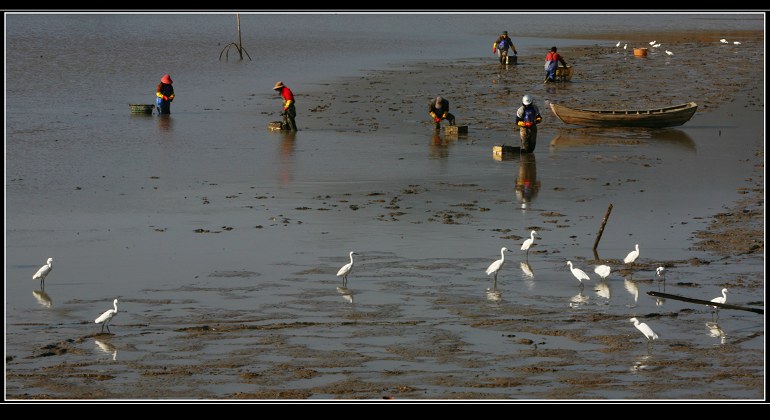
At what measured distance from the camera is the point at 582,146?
3391cm

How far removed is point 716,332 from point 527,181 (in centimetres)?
1159

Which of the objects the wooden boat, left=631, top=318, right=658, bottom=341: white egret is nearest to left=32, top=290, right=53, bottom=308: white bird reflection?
left=631, top=318, right=658, bottom=341: white egret

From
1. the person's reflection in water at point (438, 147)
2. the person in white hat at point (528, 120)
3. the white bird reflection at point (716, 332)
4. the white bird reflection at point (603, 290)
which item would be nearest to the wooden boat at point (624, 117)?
the person's reflection in water at point (438, 147)

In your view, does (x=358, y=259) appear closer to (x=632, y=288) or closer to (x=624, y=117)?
(x=632, y=288)

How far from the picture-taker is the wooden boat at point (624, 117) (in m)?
36.6

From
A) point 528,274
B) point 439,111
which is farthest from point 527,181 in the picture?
point 528,274

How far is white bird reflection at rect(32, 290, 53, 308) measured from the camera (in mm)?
18469

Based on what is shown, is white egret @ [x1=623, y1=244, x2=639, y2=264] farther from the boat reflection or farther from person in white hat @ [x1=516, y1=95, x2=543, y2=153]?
the boat reflection

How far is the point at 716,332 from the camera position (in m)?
17.1

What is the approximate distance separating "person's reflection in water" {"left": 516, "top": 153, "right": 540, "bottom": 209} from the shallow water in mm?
217

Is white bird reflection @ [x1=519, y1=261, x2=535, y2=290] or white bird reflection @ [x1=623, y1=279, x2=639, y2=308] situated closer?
white bird reflection @ [x1=623, y1=279, x2=639, y2=308]

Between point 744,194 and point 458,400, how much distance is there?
14302 mm

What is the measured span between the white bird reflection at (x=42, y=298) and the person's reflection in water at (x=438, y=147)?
14.2 metres

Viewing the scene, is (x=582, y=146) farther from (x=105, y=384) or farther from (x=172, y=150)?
(x=105, y=384)
